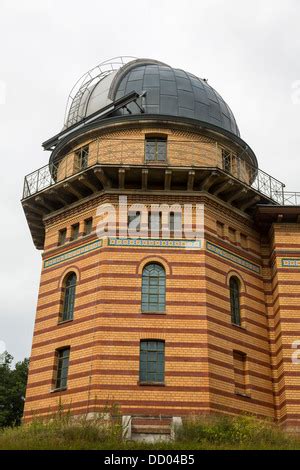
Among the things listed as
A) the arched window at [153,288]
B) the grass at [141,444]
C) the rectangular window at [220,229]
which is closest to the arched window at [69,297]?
the arched window at [153,288]

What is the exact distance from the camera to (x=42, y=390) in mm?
22625

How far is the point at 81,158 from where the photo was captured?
27.1 m

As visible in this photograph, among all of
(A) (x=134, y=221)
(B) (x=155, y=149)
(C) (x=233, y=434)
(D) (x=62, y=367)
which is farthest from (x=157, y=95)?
(C) (x=233, y=434)

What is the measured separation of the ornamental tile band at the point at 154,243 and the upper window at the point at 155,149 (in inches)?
159

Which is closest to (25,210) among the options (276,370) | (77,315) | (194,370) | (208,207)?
(77,315)

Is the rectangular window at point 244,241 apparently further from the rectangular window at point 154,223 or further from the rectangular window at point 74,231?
the rectangular window at point 74,231

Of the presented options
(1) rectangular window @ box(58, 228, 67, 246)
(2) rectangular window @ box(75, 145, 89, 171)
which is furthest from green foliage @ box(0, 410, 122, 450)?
(2) rectangular window @ box(75, 145, 89, 171)

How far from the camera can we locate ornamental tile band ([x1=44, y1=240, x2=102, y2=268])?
2395 centimetres

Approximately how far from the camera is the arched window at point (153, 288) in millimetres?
22656

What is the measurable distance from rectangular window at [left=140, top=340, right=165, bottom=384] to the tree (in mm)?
22057

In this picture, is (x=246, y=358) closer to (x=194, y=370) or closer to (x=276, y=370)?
(x=276, y=370)

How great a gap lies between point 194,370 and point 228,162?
1044 centimetres

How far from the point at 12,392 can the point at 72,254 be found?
21349 millimetres

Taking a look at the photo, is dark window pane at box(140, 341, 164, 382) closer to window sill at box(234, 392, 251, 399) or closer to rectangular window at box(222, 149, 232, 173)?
window sill at box(234, 392, 251, 399)
